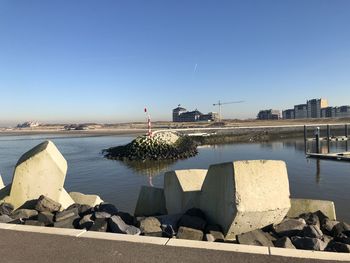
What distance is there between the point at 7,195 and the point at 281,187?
5.94 m

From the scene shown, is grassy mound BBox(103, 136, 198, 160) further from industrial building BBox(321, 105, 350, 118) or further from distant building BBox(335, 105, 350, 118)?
distant building BBox(335, 105, 350, 118)

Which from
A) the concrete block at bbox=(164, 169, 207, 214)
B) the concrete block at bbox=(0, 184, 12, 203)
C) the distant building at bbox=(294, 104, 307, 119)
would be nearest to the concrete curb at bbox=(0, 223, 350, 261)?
the concrete block at bbox=(164, 169, 207, 214)

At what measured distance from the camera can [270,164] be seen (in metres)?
6.42

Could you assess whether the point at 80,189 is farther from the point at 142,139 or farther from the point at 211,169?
the point at 142,139

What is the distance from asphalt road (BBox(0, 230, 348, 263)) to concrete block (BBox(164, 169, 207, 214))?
260 cm

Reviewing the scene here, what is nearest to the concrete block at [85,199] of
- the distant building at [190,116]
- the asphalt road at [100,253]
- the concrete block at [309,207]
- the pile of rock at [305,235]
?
the asphalt road at [100,253]

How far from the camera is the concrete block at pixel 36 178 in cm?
871

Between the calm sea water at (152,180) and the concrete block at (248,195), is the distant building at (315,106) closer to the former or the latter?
the calm sea water at (152,180)

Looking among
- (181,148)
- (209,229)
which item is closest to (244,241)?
(209,229)

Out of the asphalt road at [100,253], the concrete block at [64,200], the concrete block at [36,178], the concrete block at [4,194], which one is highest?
the concrete block at [36,178]

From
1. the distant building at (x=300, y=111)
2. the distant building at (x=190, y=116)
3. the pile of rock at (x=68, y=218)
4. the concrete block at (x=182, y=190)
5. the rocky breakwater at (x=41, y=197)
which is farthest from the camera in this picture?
the distant building at (x=300, y=111)

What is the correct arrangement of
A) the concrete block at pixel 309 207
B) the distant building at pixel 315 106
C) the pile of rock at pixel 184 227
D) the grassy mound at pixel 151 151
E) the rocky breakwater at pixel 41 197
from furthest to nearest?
the distant building at pixel 315 106 → the grassy mound at pixel 151 151 → the concrete block at pixel 309 207 → the rocky breakwater at pixel 41 197 → the pile of rock at pixel 184 227

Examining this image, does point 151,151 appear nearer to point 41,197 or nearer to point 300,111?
point 41,197

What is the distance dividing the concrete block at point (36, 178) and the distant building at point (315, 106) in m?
188
